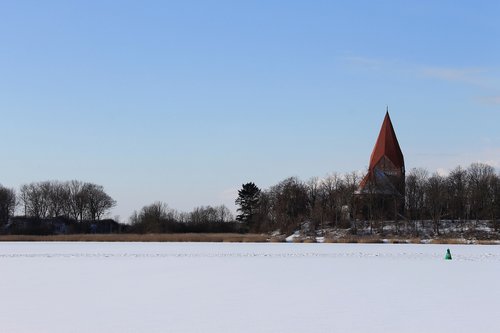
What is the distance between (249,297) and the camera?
1331cm

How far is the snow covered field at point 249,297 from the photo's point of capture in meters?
10.1

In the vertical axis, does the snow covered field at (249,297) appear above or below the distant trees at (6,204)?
below

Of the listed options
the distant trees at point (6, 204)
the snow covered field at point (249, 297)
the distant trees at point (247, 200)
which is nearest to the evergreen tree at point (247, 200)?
the distant trees at point (247, 200)

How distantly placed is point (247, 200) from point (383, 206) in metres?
26.4

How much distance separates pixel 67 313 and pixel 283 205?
192 ft

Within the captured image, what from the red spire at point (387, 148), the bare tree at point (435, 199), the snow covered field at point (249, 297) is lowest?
the snow covered field at point (249, 297)

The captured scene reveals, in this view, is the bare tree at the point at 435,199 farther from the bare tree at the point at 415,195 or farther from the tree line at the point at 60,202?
the tree line at the point at 60,202

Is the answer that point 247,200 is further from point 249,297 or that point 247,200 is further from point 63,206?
point 249,297

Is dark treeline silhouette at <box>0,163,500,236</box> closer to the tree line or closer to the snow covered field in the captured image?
the tree line

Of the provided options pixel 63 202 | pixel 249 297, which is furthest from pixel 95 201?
pixel 249 297

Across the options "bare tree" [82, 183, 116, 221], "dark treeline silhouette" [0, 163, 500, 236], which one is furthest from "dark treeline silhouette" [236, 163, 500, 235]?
"bare tree" [82, 183, 116, 221]

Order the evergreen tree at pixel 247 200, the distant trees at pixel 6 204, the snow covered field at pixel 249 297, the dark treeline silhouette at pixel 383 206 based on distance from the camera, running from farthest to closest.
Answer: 1. the evergreen tree at pixel 247 200
2. the distant trees at pixel 6 204
3. the dark treeline silhouette at pixel 383 206
4. the snow covered field at pixel 249 297

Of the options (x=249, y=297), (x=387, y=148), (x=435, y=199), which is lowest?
(x=249, y=297)

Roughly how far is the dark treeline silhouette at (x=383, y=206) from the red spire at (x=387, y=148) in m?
2.69
